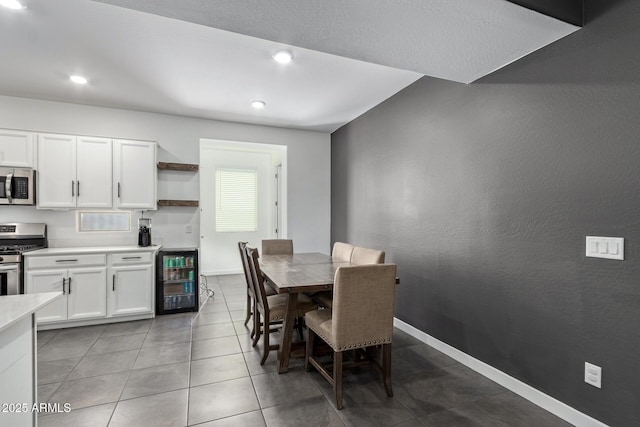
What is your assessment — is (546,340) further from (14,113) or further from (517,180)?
(14,113)

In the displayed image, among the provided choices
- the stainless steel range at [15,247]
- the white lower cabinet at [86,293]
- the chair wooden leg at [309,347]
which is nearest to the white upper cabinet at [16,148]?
the stainless steel range at [15,247]

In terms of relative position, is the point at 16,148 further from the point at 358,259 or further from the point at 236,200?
the point at 358,259

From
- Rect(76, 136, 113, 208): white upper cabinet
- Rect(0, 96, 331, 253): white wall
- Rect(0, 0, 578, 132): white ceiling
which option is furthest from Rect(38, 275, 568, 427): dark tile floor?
Rect(0, 0, 578, 132): white ceiling

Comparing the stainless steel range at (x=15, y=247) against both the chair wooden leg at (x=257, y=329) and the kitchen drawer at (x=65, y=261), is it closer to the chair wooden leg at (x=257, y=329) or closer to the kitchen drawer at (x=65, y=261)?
the kitchen drawer at (x=65, y=261)

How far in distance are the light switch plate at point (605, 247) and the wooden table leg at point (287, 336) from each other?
1.99 metres

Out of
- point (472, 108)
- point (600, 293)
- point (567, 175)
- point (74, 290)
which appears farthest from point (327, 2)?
point (74, 290)

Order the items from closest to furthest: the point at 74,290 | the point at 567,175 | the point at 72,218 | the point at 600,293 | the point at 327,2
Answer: the point at 327,2
the point at 600,293
the point at 567,175
the point at 74,290
the point at 72,218

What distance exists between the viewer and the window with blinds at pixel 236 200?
6.18m

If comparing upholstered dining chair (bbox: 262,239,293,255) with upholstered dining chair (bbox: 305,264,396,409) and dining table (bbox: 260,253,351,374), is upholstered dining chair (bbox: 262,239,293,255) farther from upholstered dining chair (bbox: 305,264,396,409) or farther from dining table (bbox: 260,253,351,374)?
upholstered dining chair (bbox: 305,264,396,409)

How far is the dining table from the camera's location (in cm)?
222

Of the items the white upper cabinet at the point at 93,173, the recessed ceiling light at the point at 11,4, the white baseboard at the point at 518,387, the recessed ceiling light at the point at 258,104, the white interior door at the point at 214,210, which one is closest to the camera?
the white baseboard at the point at 518,387

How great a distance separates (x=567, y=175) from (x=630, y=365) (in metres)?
1.12

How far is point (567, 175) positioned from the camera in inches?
75.7

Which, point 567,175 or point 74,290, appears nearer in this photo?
point 567,175
